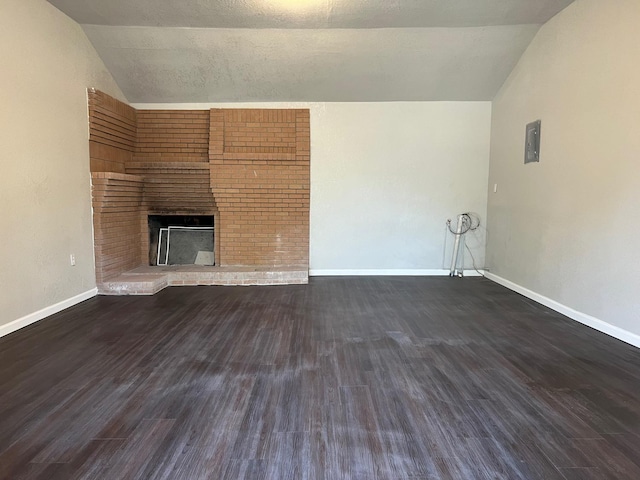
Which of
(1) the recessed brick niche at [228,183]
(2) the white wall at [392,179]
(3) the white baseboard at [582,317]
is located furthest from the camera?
(2) the white wall at [392,179]

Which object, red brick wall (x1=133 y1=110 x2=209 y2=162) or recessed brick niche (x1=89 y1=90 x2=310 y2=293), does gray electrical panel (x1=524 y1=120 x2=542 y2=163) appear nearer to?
recessed brick niche (x1=89 y1=90 x2=310 y2=293)

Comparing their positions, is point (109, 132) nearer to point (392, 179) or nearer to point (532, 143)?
point (392, 179)

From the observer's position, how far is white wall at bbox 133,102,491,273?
5.45 m

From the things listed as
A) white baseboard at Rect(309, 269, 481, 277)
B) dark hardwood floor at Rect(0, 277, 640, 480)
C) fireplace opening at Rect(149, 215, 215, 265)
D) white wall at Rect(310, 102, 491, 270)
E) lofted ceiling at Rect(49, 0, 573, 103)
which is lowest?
dark hardwood floor at Rect(0, 277, 640, 480)

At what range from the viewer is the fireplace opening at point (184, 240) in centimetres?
569

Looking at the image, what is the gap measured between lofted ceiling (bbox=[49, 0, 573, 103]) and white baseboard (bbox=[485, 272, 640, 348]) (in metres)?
2.92

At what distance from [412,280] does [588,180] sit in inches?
99.2

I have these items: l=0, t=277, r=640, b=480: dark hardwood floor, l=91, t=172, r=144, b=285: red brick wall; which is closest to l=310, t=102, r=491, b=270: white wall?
l=0, t=277, r=640, b=480: dark hardwood floor

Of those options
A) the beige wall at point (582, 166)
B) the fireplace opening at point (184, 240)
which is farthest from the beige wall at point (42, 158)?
the beige wall at point (582, 166)

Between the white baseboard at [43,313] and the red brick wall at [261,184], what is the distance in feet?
6.14

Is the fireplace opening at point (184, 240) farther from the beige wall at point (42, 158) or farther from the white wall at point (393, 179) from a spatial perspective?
the white wall at point (393, 179)

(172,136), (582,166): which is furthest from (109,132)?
(582,166)

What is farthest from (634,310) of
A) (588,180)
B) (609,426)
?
(609,426)

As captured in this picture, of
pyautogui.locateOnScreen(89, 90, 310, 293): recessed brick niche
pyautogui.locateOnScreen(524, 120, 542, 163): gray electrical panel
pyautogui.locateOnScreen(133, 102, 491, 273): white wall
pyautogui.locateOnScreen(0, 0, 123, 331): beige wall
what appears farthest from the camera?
pyautogui.locateOnScreen(133, 102, 491, 273): white wall
